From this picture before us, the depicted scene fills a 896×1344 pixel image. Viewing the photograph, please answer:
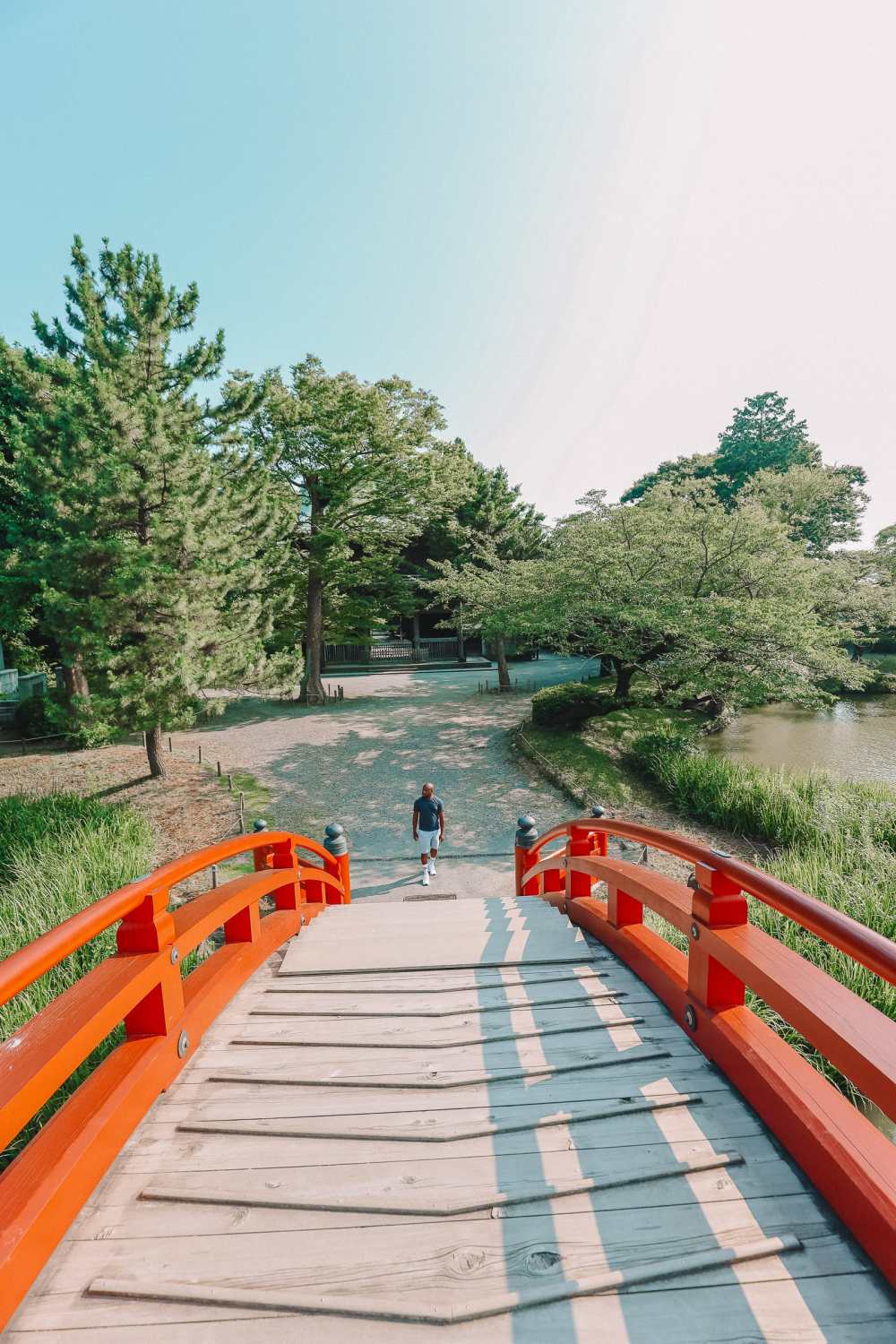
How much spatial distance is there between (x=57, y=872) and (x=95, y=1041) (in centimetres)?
586

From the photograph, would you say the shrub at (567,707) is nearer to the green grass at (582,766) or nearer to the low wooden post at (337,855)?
the green grass at (582,766)

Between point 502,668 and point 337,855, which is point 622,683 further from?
point 337,855

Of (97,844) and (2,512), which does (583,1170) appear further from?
(2,512)

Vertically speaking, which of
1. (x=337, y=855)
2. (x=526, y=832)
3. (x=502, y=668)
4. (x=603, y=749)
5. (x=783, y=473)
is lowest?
(x=603, y=749)

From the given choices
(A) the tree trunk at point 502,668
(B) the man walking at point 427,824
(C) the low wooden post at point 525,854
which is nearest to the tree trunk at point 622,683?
(A) the tree trunk at point 502,668

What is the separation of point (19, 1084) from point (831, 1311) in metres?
2.34

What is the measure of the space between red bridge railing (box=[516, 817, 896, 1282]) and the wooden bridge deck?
10 cm

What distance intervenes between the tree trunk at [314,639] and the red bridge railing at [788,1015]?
739 inches

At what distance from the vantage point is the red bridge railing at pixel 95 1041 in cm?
157

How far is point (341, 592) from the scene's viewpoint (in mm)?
23734

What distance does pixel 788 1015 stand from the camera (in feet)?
6.55

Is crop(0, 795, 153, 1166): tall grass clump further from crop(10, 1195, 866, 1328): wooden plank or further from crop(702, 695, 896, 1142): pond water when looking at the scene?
crop(702, 695, 896, 1142): pond water

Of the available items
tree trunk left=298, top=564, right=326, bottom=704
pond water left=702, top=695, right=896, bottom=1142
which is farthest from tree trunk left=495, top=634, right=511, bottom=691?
pond water left=702, top=695, right=896, bottom=1142

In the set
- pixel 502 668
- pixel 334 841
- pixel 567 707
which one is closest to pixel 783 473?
pixel 502 668
